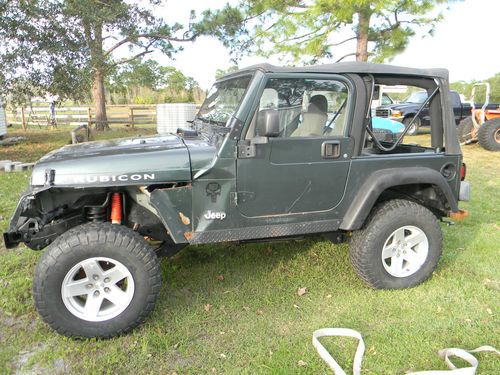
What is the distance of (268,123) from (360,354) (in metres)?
1.67

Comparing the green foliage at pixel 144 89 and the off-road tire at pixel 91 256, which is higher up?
the green foliage at pixel 144 89

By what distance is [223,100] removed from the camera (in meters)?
3.57

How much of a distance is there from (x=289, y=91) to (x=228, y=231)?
3.91 ft

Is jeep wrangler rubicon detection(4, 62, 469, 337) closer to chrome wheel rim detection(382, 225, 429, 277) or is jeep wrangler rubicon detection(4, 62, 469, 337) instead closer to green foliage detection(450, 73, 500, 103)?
chrome wheel rim detection(382, 225, 429, 277)

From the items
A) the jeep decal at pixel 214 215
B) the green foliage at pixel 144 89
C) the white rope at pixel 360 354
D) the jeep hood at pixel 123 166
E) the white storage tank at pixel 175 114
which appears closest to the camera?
the white rope at pixel 360 354

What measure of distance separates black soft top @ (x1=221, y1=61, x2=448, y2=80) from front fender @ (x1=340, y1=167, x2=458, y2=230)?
32.7 inches

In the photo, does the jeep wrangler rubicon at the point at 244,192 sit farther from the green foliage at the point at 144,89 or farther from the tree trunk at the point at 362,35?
the green foliage at the point at 144,89

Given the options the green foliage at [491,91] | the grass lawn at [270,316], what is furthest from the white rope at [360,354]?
the green foliage at [491,91]

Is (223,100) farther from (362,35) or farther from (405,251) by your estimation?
(362,35)

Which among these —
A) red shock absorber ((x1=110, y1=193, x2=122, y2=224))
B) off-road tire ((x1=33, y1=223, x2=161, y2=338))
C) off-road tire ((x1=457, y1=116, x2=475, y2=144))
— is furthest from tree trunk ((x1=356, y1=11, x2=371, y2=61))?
off-road tire ((x1=33, y1=223, x2=161, y2=338))

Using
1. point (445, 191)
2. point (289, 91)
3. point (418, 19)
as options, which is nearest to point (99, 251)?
point (289, 91)

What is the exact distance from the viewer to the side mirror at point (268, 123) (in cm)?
284

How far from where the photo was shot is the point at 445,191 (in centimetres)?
350

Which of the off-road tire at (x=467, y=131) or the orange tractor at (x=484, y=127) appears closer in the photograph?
the orange tractor at (x=484, y=127)
